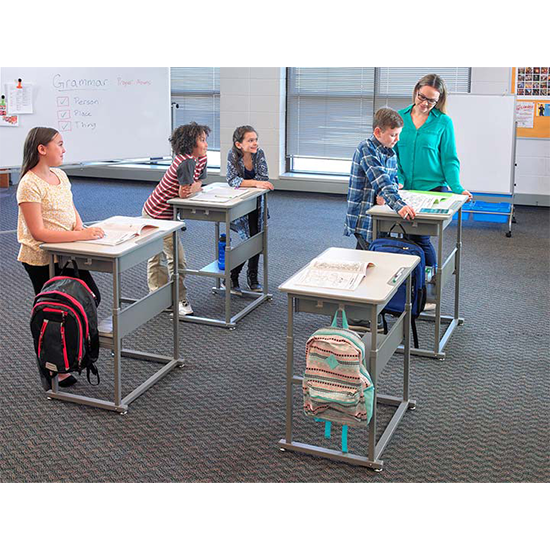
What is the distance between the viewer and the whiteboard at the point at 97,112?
18.9 ft

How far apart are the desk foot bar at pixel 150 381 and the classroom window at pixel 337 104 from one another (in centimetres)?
485

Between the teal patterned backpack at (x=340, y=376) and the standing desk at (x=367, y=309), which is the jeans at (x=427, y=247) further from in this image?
the teal patterned backpack at (x=340, y=376)

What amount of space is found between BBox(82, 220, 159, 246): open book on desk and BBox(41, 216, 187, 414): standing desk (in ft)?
0.09

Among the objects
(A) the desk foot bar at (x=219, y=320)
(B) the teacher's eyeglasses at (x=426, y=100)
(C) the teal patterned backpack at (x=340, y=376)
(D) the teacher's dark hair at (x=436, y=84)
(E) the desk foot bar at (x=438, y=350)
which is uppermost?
(D) the teacher's dark hair at (x=436, y=84)

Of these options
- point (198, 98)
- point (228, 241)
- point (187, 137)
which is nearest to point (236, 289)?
point (228, 241)

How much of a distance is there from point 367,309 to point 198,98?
651 centimetres

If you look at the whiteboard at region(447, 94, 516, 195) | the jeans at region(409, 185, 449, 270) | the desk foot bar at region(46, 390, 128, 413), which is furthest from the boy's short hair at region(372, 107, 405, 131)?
the whiteboard at region(447, 94, 516, 195)

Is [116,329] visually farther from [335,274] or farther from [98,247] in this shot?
[335,274]

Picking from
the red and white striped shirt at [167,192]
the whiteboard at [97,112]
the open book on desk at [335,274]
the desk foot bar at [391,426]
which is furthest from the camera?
the whiteboard at [97,112]

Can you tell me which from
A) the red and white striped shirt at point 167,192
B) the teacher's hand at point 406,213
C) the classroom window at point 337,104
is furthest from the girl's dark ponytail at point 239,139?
the classroom window at point 337,104

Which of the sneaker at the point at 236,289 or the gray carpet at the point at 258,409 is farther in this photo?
the sneaker at the point at 236,289

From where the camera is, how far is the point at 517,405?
336 centimetres

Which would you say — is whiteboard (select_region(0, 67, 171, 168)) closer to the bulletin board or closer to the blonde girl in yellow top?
the blonde girl in yellow top

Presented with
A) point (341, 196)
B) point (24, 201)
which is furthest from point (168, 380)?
point (341, 196)
